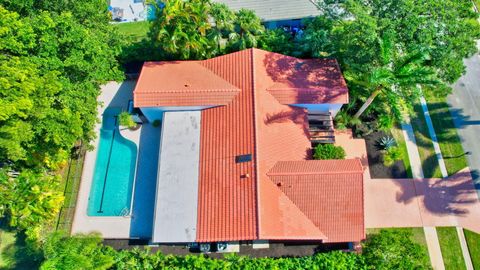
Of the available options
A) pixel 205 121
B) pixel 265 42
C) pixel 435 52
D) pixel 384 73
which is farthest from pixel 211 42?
pixel 435 52

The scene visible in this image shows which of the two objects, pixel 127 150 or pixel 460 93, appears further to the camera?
pixel 460 93

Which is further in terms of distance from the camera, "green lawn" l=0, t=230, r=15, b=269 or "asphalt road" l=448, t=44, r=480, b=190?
"asphalt road" l=448, t=44, r=480, b=190

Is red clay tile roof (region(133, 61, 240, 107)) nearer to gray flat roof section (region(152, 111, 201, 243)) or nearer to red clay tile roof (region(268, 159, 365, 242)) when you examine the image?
gray flat roof section (region(152, 111, 201, 243))

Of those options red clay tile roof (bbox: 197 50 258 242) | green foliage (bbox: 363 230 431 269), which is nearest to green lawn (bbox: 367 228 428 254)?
green foliage (bbox: 363 230 431 269)

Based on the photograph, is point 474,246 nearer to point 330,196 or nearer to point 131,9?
point 330,196

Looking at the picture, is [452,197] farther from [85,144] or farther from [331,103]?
[85,144]

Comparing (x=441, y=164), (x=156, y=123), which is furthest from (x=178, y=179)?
(x=441, y=164)
